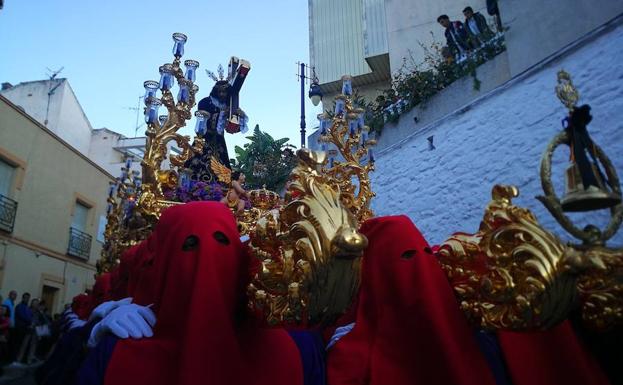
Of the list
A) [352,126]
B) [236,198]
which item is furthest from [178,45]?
[352,126]

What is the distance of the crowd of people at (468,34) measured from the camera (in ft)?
28.2

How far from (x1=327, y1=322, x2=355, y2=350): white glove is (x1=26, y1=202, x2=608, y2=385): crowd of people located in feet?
0.21

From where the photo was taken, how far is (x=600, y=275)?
64.4 inches

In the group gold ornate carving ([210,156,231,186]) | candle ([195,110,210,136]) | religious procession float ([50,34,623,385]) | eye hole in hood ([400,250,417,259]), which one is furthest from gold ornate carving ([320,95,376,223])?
eye hole in hood ([400,250,417,259])

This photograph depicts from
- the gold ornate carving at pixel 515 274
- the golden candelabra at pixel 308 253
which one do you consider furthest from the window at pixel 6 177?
the gold ornate carving at pixel 515 274

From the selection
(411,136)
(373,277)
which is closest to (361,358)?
(373,277)

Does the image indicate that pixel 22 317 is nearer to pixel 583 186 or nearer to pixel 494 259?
pixel 494 259

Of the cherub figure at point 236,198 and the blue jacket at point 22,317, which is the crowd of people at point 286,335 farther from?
the blue jacket at point 22,317

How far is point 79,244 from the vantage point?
54.2ft

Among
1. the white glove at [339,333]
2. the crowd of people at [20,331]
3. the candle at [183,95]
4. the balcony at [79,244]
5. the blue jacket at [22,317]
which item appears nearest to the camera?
the white glove at [339,333]

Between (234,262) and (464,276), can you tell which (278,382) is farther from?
(464,276)

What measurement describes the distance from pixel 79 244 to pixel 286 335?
644 inches

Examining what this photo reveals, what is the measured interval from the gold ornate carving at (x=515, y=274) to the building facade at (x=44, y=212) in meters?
14.1

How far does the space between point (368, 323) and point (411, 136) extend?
21.8ft
